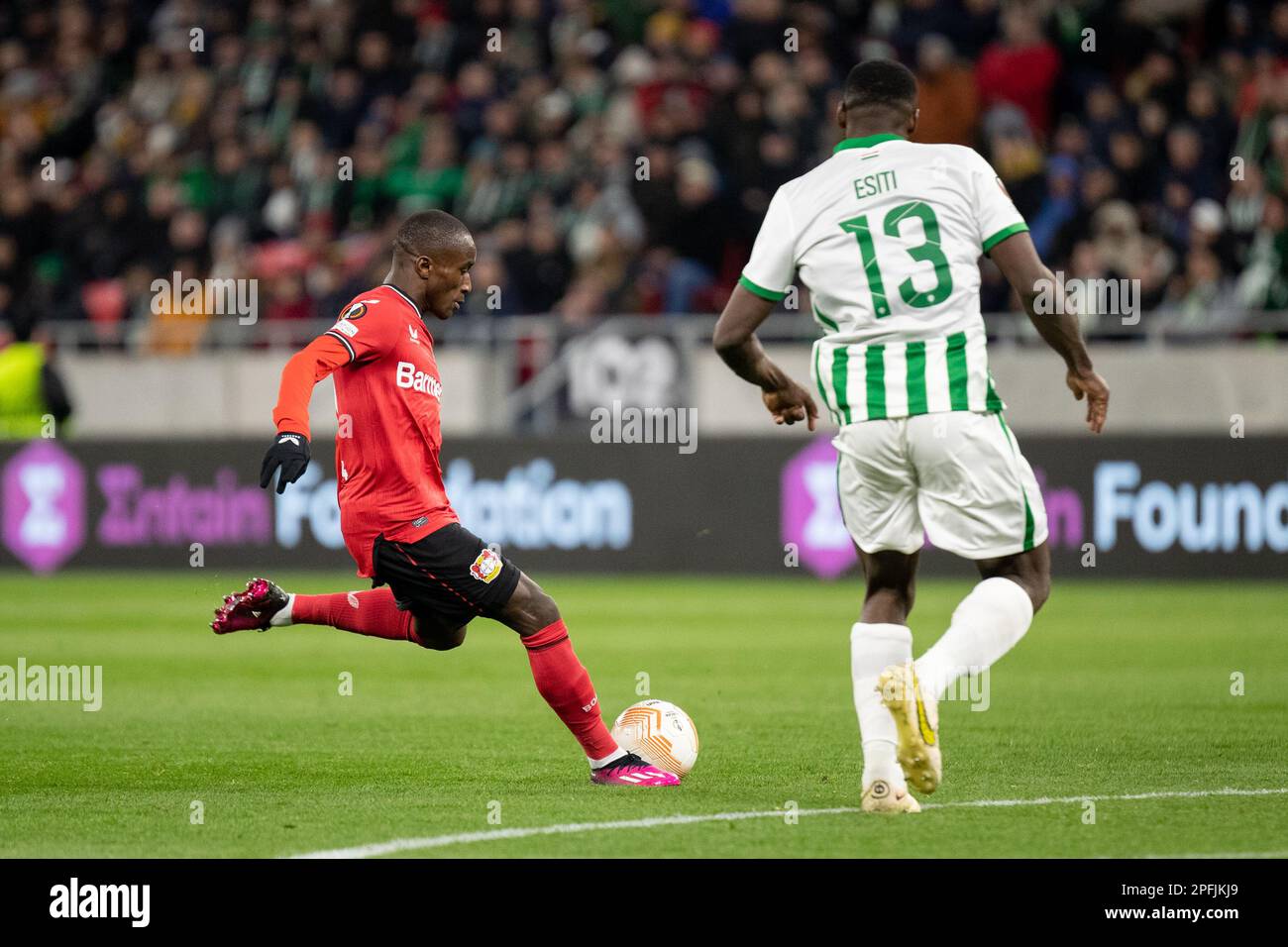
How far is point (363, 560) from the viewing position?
6969 mm

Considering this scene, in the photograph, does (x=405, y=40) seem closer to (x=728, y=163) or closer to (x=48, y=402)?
(x=728, y=163)

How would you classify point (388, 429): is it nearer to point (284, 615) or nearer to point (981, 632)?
point (284, 615)

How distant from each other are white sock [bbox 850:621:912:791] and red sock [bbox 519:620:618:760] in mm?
1071

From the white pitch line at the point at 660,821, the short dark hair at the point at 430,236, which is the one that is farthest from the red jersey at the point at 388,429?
the white pitch line at the point at 660,821

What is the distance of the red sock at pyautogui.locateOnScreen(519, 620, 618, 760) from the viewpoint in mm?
6785

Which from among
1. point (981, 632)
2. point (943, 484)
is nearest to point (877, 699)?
point (981, 632)

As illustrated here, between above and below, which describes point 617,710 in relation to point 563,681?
below

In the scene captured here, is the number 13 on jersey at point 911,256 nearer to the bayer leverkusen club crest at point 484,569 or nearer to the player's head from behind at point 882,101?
the player's head from behind at point 882,101

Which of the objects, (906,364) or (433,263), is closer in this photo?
(906,364)

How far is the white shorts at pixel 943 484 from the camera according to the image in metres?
5.86

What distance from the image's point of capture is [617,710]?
8.84m

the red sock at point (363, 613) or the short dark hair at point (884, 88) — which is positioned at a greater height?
the short dark hair at point (884, 88)

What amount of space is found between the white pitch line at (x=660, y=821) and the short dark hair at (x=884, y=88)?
212 cm

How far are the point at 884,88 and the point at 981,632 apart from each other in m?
1.66
